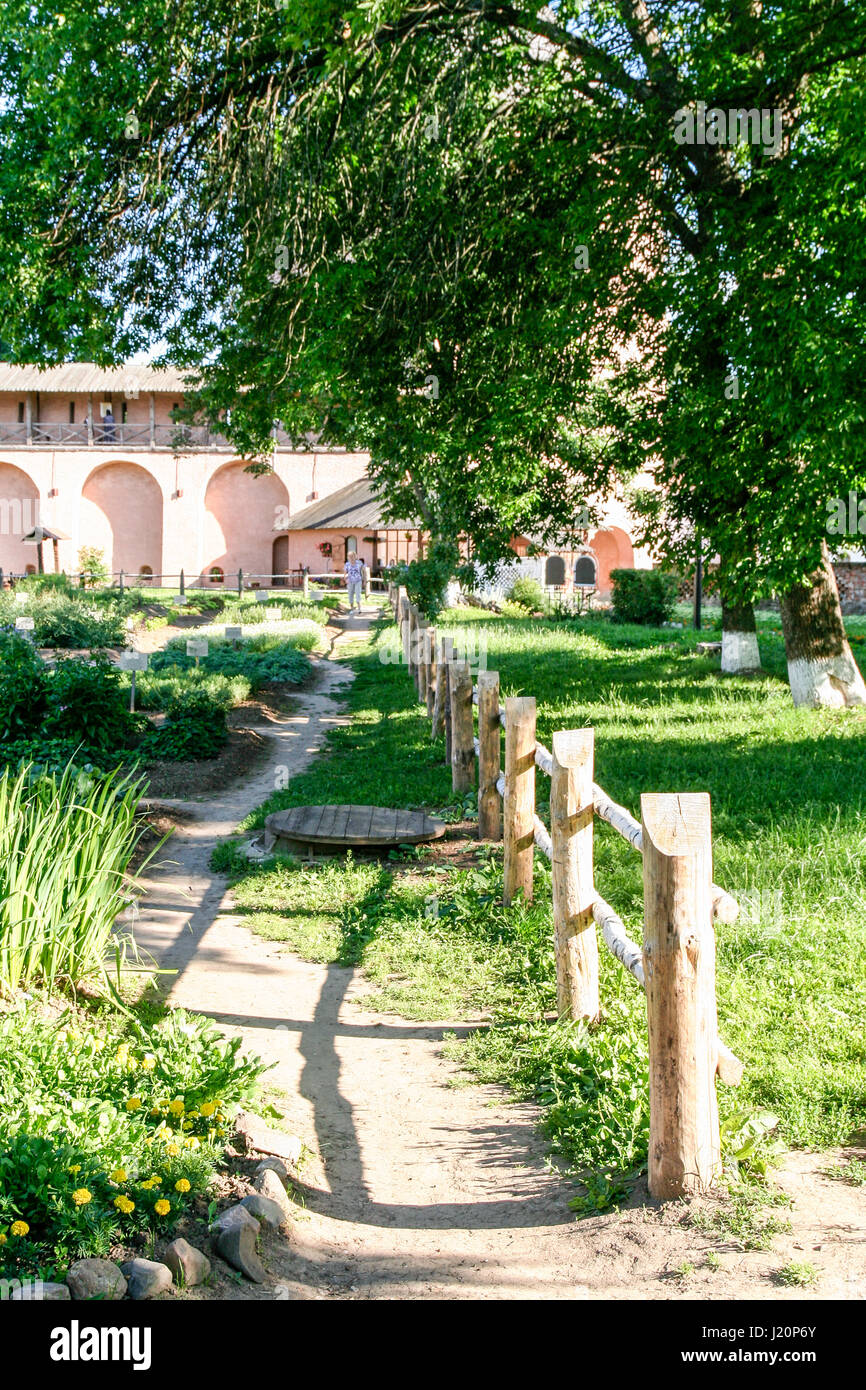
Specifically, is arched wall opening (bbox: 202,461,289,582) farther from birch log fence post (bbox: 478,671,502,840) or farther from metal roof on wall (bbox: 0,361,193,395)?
birch log fence post (bbox: 478,671,502,840)

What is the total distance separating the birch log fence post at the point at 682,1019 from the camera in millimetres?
3113

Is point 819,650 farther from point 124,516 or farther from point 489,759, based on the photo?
point 124,516

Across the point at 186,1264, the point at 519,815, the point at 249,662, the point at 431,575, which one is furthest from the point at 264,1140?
the point at 431,575

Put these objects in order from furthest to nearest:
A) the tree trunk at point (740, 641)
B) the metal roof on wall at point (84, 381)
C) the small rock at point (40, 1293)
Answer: the metal roof on wall at point (84, 381) < the tree trunk at point (740, 641) < the small rock at point (40, 1293)

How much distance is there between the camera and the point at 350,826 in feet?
24.5

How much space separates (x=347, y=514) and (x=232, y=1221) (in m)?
37.8

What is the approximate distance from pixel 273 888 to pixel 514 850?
1.65 metres

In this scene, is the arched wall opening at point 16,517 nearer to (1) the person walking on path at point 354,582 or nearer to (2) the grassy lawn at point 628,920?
(1) the person walking on path at point 354,582

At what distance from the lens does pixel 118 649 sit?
746 inches

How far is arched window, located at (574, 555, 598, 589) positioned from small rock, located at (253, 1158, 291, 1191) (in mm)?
37396

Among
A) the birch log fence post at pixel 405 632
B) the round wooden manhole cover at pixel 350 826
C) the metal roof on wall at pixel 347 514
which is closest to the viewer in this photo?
the round wooden manhole cover at pixel 350 826

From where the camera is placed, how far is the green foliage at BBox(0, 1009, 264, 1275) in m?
2.74

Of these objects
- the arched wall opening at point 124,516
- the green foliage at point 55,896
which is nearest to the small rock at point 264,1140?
the green foliage at point 55,896

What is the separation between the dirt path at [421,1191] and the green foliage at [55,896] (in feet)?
2.17
